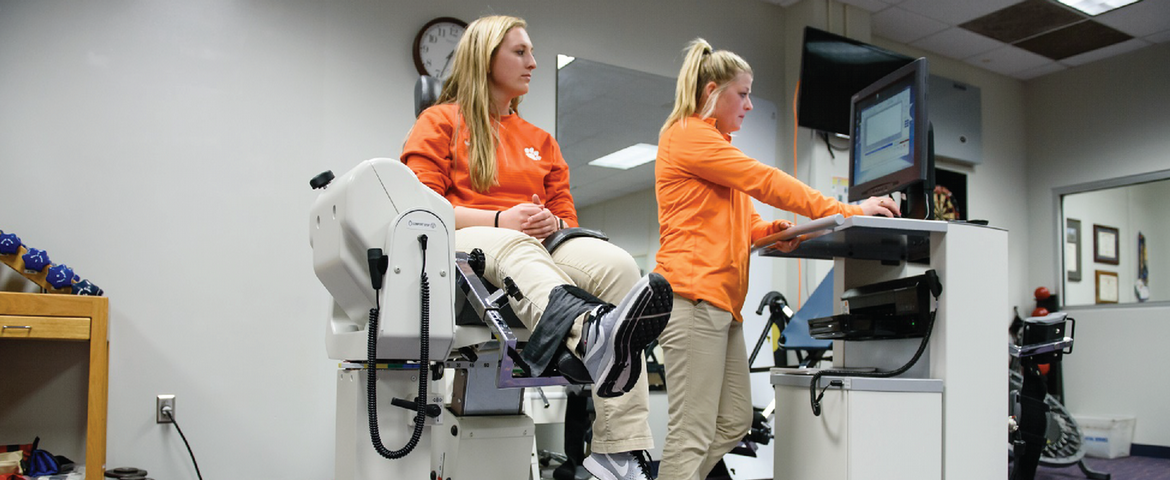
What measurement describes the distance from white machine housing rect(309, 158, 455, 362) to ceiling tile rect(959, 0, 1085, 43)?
439 centimetres

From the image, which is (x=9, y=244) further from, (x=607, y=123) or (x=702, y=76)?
(x=607, y=123)

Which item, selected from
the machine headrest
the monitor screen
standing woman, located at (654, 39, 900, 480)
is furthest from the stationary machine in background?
the monitor screen

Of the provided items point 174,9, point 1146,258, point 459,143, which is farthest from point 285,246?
point 1146,258

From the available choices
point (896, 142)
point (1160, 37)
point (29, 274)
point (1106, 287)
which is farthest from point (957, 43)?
point (29, 274)

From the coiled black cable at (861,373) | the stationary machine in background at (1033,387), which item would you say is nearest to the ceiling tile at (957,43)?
the stationary machine in background at (1033,387)

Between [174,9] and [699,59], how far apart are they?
198cm

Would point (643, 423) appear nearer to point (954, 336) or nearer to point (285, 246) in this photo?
point (954, 336)

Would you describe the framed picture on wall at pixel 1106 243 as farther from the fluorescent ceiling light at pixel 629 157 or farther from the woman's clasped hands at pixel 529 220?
the woman's clasped hands at pixel 529 220

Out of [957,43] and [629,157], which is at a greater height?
[957,43]

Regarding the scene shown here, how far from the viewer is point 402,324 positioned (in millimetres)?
1272

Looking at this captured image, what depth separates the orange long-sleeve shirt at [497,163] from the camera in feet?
5.50

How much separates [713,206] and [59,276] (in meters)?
1.96

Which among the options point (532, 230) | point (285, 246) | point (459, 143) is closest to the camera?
point (532, 230)

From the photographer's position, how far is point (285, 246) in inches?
121
